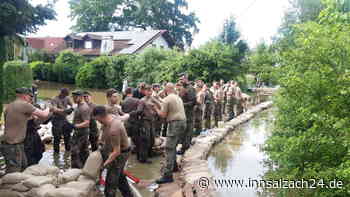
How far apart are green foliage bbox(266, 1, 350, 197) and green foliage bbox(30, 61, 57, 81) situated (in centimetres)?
3582

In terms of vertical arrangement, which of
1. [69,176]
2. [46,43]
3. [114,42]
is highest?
[46,43]

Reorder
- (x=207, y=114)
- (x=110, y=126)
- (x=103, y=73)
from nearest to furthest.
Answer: (x=110, y=126) < (x=207, y=114) < (x=103, y=73)

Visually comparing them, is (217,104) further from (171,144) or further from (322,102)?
(322,102)

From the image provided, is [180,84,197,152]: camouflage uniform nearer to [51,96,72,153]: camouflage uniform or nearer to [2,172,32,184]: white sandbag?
[51,96,72,153]: camouflage uniform

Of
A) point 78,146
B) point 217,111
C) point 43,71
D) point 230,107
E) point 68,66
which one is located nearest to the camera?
point 78,146

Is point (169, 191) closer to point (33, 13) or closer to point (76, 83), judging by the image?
point (33, 13)

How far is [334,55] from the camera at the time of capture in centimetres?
479

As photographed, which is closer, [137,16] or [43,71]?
[43,71]

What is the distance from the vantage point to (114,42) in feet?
132

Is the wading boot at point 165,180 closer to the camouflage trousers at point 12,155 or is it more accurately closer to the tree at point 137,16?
the camouflage trousers at point 12,155

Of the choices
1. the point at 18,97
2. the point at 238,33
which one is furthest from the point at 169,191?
Result: the point at 238,33

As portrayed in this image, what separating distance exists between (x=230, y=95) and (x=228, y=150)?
5214mm

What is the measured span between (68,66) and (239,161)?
31134mm

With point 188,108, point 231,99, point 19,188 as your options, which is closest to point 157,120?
point 188,108
